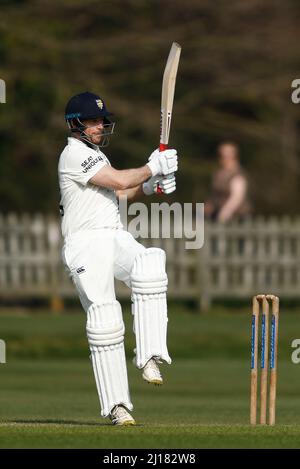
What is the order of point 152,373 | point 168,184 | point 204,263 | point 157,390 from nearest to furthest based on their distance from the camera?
point 152,373 < point 168,184 < point 157,390 < point 204,263

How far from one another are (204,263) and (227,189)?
237cm

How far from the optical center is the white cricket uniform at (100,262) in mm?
9023

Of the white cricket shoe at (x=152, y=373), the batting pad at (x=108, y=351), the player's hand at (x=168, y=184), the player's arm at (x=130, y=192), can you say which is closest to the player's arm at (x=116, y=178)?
the player's hand at (x=168, y=184)

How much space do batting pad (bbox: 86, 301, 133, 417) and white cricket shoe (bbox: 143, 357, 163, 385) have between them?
0.29m

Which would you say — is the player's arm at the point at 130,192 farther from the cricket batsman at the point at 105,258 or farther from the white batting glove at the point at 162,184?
the cricket batsman at the point at 105,258

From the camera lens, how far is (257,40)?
2412 centimetres

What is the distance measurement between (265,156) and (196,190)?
2387 mm

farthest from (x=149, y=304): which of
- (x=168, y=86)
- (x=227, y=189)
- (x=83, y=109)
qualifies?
(x=227, y=189)

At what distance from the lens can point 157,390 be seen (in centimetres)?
1445

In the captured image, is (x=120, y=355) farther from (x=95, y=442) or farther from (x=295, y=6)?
(x=295, y=6)

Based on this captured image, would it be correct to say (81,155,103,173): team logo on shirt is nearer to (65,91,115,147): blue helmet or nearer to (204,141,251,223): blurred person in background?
(65,91,115,147): blue helmet

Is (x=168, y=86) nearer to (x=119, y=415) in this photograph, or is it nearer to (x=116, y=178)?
(x=116, y=178)
